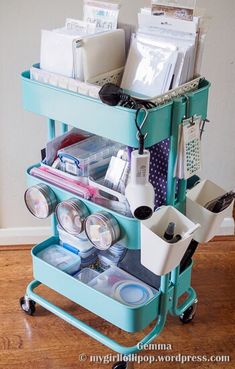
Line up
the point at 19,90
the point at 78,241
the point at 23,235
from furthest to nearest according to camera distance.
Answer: the point at 23,235
the point at 19,90
the point at 78,241

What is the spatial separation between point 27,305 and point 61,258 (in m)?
0.19

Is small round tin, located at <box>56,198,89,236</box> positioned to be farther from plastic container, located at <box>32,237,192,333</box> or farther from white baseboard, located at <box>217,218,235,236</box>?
white baseboard, located at <box>217,218,235,236</box>

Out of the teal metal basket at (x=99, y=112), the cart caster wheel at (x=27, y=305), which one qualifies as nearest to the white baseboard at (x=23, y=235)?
the cart caster wheel at (x=27, y=305)

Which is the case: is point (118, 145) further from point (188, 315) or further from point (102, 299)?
point (188, 315)

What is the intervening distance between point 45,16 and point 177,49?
563 millimetres

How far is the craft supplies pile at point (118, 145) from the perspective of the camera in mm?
1228

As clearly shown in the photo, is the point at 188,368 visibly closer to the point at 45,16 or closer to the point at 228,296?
the point at 228,296

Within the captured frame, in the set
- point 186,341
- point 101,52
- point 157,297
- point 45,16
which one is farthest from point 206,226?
point 45,16

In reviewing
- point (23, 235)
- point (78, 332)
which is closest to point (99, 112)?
point (78, 332)

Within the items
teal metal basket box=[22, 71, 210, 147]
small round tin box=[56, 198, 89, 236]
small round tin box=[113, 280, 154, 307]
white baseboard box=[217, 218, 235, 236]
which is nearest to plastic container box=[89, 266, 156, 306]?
small round tin box=[113, 280, 154, 307]

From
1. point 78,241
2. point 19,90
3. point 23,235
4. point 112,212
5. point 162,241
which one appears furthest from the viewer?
point 23,235

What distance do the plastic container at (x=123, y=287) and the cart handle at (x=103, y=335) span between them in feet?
0.20

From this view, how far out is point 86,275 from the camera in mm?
1537

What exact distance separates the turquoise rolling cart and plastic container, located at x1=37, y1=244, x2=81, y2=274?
0.02 m
